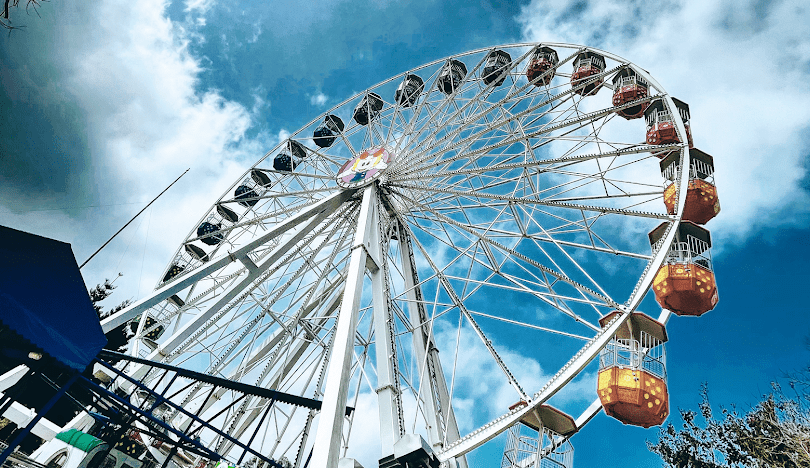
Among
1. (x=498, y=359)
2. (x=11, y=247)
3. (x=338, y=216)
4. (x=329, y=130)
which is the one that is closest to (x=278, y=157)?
(x=329, y=130)

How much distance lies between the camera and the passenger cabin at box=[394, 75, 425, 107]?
16.5 metres

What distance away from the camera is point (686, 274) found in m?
10.2

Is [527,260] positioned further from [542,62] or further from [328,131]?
[328,131]

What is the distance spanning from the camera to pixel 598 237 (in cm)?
1139

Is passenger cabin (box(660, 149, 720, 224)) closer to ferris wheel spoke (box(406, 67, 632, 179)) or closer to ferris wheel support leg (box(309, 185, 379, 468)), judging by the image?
ferris wheel spoke (box(406, 67, 632, 179))

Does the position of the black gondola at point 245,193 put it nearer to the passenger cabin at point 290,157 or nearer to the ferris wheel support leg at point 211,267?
the passenger cabin at point 290,157

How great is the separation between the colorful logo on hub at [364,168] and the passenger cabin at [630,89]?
22.0 ft

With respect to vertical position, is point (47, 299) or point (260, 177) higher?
point (260, 177)

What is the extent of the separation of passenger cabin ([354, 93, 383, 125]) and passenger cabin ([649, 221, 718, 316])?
1034 centimetres

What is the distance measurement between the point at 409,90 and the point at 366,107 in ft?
6.11

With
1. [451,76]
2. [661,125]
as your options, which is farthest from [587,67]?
[451,76]

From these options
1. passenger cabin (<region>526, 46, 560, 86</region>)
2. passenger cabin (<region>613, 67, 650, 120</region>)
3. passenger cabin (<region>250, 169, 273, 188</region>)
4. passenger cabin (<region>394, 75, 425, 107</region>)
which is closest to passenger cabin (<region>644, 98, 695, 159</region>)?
passenger cabin (<region>613, 67, 650, 120</region>)

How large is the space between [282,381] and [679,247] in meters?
10.3

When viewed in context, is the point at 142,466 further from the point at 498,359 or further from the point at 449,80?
the point at 449,80
